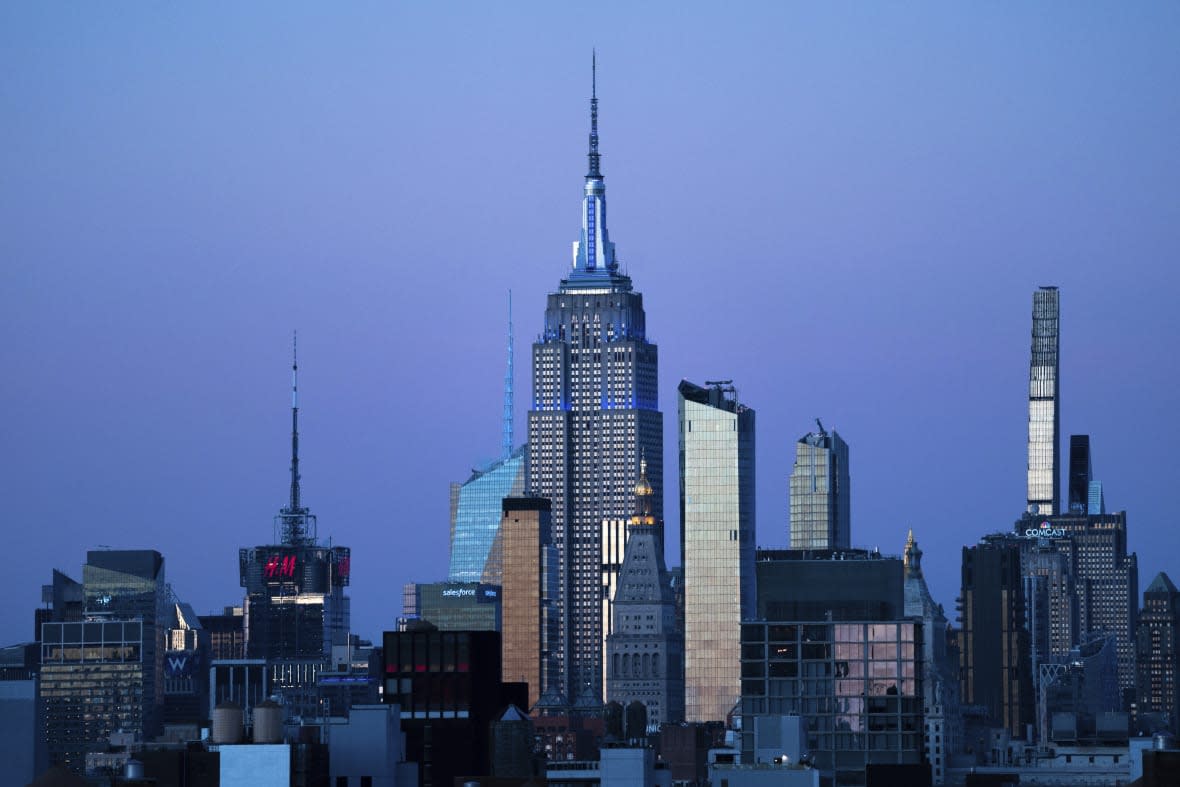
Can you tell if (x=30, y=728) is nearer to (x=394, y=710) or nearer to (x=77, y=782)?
(x=394, y=710)

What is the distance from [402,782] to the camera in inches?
6713

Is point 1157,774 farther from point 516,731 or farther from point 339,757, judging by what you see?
point 516,731

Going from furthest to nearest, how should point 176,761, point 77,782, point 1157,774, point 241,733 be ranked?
point 176,761 → point 241,733 → point 77,782 → point 1157,774

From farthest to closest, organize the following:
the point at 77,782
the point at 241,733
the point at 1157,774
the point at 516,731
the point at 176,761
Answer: the point at 516,731 < the point at 176,761 < the point at 241,733 < the point at 77,782 < the point at 1157,774

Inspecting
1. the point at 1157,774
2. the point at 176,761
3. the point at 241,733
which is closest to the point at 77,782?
the point at 241,733

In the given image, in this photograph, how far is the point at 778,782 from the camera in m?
171

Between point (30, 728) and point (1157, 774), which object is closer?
point (1157, 774)

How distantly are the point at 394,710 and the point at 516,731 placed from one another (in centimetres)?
2438

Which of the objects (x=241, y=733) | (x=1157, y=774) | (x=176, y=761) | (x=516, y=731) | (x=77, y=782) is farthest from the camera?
(x=516, y=731)

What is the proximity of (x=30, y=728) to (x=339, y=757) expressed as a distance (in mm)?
17375

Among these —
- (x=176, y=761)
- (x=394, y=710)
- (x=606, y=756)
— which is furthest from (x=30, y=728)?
(x=606, y=756)

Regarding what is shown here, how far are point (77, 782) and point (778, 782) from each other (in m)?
49.3

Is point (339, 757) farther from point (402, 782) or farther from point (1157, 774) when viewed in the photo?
point (1157, 774)

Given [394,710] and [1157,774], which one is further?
[394,710]
